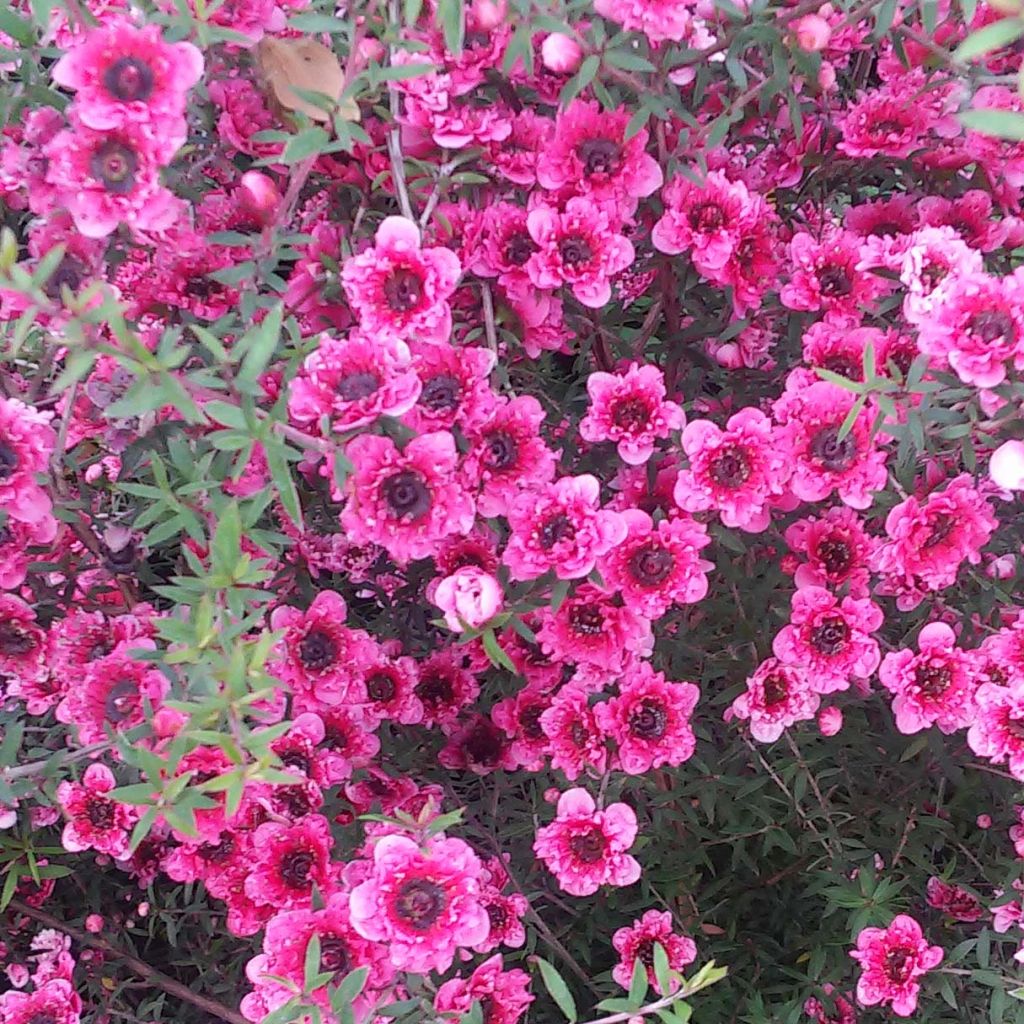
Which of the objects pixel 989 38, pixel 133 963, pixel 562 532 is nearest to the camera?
pixel 989 38

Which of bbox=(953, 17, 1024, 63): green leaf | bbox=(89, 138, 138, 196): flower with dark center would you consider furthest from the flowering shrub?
bbox=(953, 17, 1024, 63): green leaf

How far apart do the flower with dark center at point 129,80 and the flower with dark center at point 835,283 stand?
2.34 feet

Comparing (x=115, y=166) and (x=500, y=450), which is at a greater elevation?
(x=115, y=166)

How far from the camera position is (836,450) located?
3.25 ft

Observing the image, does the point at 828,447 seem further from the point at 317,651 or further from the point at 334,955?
the point at 334,955

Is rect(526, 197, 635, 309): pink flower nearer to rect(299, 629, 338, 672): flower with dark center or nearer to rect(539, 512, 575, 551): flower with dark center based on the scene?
rect(539, 512, 575, 551): flower with dark center

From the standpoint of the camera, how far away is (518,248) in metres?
1.03

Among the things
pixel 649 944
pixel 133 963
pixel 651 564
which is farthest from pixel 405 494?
pixel 133 963

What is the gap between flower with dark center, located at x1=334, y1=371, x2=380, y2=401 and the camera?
33.0 inches

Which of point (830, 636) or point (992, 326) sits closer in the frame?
point (992, 326)

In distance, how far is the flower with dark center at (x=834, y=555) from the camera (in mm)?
1085

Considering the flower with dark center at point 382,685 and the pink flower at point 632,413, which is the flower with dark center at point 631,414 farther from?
the flower with dark center at point 382,685

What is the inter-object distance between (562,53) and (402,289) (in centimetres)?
28

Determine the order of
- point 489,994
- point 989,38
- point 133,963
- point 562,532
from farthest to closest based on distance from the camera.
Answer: point 133,963 → point 489,994 → point 562,532 → point 989,38
